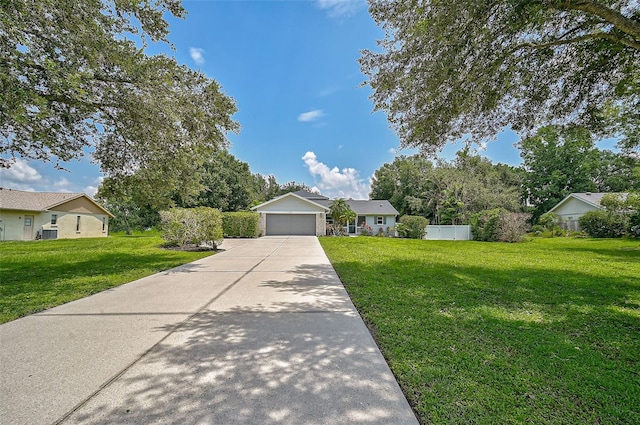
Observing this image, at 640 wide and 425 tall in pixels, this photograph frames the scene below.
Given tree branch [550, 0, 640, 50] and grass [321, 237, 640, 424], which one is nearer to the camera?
grass [321, 237, 640, 424]

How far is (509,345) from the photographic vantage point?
9.99 ft

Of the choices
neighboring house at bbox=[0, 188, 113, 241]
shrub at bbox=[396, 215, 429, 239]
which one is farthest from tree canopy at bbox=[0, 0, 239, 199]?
neighboring house at bbox=[0, 188, 113, 241]

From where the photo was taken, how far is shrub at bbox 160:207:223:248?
1232 centimetres

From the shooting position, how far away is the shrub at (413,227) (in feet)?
75.0

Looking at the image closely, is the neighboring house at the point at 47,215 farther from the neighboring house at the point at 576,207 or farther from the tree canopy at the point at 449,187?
the neighboring house at the point at 576,207

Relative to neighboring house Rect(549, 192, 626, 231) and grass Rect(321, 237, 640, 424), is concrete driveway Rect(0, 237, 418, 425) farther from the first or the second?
neighboring house Rect(549, 192, 626, 231)

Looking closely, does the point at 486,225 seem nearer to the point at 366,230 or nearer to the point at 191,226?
the point at 366,230

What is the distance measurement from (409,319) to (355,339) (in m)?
0.97

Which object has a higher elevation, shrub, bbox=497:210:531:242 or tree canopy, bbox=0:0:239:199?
tree canopy, bbox=0:0:239:199

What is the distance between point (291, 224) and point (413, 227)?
9832 millimetres

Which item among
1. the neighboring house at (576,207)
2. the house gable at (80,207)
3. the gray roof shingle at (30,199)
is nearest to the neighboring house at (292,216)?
the house gable at (80,207)

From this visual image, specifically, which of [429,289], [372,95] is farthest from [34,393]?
[372,95]

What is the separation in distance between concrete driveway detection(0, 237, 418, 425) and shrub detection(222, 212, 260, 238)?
51.8 ft

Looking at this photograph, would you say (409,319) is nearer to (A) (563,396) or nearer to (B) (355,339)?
Answer: (B) (355,339)
